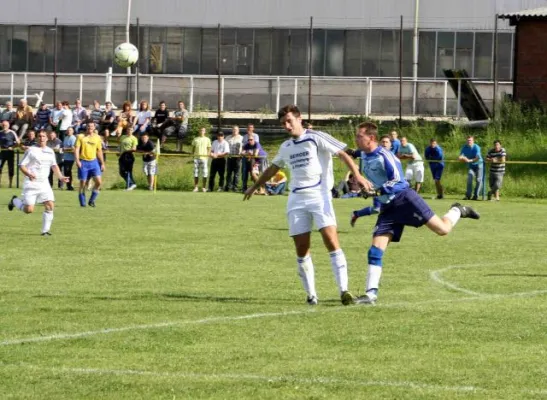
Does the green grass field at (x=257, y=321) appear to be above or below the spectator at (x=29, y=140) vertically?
below

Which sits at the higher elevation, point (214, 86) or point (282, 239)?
point (214, 86)

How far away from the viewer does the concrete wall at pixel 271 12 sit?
167 feet

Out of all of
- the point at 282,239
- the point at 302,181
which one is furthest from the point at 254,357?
the point at 282,239

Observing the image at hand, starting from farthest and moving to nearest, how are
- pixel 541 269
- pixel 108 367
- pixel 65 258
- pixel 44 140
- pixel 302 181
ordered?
pixel 44 140 < pixel 65 258 < pixel 541 269 < pixel 302 181 < pixel 108 367

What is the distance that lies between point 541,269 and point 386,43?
36.1 meters

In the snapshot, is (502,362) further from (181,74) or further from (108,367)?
(181,74)

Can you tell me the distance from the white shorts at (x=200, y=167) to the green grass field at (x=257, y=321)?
1604 cm

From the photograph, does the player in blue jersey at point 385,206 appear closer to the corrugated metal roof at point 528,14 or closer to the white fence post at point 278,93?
the corrugated metal roof at point 528,14

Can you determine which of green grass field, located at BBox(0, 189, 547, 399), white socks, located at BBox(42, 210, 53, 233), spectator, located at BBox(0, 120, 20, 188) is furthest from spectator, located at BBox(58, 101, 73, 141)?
white socks, located at BBox(42, 210, 53, 233)

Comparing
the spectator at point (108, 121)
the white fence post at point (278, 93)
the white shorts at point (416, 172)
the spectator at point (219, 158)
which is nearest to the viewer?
the white shorts at point (416, 172)

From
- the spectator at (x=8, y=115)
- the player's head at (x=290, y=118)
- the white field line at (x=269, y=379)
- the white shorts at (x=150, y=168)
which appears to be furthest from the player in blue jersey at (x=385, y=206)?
the spectator at (x=8, y=115)

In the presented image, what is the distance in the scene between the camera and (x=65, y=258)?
17.3 m

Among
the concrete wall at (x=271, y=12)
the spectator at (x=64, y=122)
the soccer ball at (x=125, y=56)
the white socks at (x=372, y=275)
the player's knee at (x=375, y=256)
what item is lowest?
the white socks at (x=372, y=275)

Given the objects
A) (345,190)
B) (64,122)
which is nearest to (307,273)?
(345,190)
